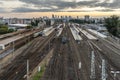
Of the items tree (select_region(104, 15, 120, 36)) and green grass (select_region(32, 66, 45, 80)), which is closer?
green grass (select_region(32, 66, 45, 80))

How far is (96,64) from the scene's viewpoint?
60.4 metres

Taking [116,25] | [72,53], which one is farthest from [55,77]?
[116,25]

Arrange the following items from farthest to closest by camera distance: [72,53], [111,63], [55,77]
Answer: [72,53] < [111,63] < [55,77]

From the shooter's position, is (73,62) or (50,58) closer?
(73,62)

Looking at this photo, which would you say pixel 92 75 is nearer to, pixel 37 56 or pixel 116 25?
pixel 37 56

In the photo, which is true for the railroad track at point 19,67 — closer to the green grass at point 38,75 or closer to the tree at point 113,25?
the green grass at point 38,75

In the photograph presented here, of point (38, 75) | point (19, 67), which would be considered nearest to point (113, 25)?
point (19, 67)

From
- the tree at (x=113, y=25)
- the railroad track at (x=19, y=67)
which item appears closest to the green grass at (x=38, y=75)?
the railroad track at (x=19, y=67)

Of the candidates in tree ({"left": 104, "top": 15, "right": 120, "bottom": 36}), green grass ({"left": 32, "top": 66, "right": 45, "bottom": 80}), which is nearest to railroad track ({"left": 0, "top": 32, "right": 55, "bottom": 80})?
green grass ({"left": 32, "top": 66, "right": 45, "bottom": 80})

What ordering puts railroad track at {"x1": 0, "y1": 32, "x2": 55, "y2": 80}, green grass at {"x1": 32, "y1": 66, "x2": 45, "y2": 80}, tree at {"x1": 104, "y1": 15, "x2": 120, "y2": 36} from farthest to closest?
tree at {"x1": 104, "y1": 15, "x2": 120, "y2": 36} < railroad track at {"x1": 0, "y1": 32, "x2": 55, "y2": 80} < green grass at {"x1": 32, "y1": 66, "x2": 45, "y2": 80}

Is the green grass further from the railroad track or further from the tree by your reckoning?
the tree

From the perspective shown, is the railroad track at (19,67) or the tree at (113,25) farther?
the tree at (113,25)

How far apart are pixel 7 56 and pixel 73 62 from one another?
18739 mm

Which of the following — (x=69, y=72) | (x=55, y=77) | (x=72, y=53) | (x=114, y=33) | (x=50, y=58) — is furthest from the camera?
(x=114, y=33)
